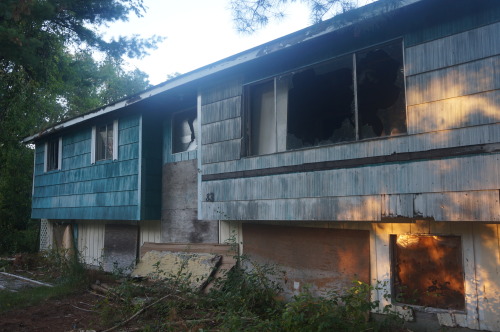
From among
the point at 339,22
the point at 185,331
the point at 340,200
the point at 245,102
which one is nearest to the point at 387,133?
the point at 340,200

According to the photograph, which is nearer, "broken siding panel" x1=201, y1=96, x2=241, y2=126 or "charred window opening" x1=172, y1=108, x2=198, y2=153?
"broken siding panel" x1=201, y1=96, x2=241, y2=126

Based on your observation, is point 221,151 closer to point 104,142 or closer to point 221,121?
point 221,121

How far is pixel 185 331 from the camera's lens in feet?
19.7

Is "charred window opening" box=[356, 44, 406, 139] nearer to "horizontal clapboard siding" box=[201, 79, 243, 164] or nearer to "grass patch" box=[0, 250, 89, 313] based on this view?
"horizontal clapboard siding" box=[201, 79, 243, 164]

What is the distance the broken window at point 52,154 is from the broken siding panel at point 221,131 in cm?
809

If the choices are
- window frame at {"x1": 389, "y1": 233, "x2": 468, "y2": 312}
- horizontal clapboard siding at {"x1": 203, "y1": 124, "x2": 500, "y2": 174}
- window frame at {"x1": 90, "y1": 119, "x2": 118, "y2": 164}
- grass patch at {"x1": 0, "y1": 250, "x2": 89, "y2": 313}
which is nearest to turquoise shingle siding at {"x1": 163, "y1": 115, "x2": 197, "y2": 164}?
window frame at {"x1": 90, "y1": 119, "x2": 118, "y2": 164}

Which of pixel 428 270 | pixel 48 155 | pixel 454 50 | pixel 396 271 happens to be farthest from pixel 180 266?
pixel 48 155

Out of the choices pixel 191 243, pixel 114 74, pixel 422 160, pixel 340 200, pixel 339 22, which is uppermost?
pixel 114 74

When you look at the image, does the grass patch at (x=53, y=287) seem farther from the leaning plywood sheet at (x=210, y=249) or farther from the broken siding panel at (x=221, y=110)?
the broken siding panel at (x=221, y=110)

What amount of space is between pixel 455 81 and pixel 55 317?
7.39 metres

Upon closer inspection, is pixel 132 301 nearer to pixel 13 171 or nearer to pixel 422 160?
pixel 422 160

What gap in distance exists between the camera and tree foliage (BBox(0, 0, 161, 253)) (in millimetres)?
9098

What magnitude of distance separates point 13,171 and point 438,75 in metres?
19.6

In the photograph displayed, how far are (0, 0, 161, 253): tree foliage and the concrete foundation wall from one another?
13.3 ft
